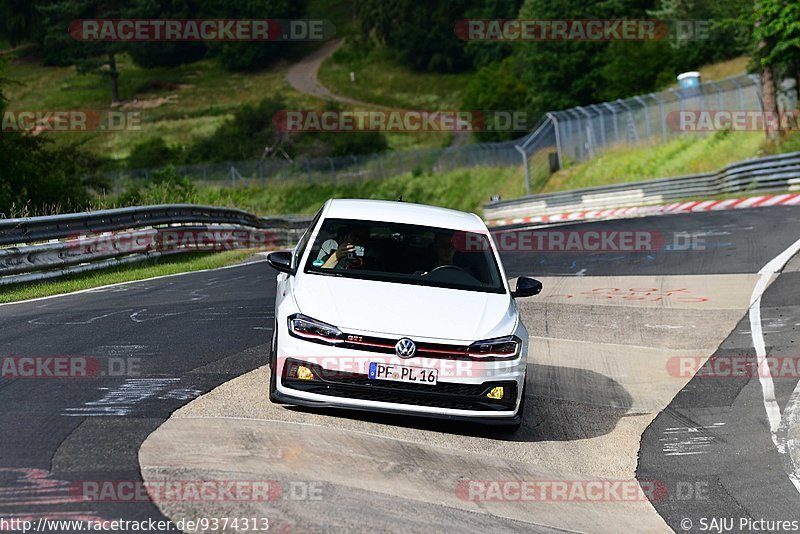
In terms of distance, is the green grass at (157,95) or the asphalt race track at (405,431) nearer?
the asphalt race track at (405,431)

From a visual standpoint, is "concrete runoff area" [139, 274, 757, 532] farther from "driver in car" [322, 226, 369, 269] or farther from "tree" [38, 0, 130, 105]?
"tree" [38, 0, 130, 105]

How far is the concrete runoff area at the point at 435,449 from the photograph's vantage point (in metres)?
6.36

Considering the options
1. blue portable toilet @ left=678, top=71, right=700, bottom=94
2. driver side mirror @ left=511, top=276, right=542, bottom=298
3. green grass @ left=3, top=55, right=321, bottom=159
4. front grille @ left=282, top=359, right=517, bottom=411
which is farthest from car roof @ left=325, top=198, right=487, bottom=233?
green grass @ left=3, top=55, right=321, bottom=159

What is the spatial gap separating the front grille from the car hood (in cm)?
32

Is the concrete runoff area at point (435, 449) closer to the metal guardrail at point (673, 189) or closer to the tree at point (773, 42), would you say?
the metal guardrail at point (673, 189)

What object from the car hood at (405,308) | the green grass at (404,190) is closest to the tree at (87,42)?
the green grass at (404,190)

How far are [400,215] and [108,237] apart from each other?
1194 centimetres

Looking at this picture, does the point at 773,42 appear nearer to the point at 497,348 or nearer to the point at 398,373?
the point at 497,348

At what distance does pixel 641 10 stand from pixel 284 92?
1652 inches

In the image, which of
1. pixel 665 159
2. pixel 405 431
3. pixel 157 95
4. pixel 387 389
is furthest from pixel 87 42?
pixel 387 389

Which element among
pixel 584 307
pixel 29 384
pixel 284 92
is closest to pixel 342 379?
pixel 29 384

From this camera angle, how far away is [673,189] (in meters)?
39.2

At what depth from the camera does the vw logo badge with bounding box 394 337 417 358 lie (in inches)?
313

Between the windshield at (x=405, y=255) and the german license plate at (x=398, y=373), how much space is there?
1.13m
